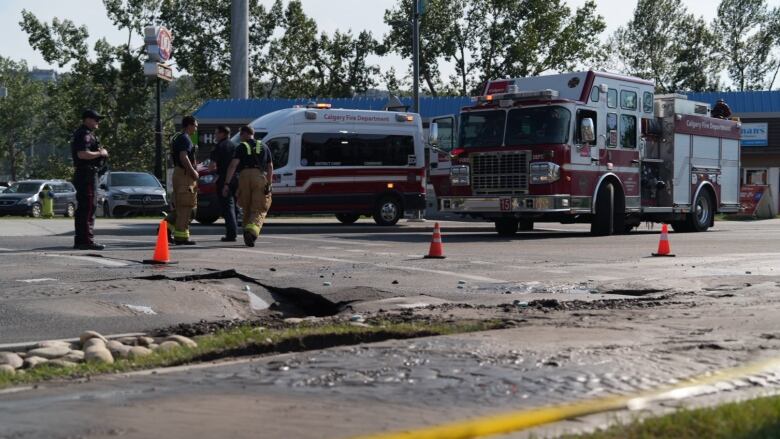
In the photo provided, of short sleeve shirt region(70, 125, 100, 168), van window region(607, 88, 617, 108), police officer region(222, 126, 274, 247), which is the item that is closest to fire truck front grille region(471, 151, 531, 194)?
van window region(607, 88, 617, 108)

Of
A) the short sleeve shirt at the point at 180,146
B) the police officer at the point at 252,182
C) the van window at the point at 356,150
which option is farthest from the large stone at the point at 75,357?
the van window at the point at 356,150

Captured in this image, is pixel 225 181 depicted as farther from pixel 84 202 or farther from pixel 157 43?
pixel 157 43

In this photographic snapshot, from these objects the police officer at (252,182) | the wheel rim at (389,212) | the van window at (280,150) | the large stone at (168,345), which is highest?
the van window at (280,150)

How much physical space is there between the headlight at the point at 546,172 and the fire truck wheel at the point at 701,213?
5.57 meters

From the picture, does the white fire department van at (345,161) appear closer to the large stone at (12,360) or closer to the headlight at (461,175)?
the headlight at (461,175)

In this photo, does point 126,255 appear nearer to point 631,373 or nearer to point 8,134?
point 631,373

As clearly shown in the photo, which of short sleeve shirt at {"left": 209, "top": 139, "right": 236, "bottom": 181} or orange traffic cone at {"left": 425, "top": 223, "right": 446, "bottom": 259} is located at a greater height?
short sleeve shirt at {"left": 209, "top": 139, "right": 236, "bottom": 181}

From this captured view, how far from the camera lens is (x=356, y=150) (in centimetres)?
2525

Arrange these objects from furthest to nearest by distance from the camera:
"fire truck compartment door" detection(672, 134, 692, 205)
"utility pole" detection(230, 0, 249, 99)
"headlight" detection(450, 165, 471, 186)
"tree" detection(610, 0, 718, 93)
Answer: "tree" detection(610, 0, 718, 93)
"utility pole" detection(230, 0, 249, 99)
"fire truck compartment door" detection(672, 134, 692, 205)
"headlight" detection(450, 165, 471, 186)

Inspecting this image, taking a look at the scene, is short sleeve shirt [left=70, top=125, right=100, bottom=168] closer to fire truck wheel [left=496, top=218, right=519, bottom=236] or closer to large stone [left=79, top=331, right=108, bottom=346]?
large stone [left=79, top=331, right=108, bottom=346]

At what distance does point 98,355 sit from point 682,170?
19.0 meters

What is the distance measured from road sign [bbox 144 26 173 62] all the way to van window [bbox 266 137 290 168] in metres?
22.1

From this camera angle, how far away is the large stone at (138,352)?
22.1ft

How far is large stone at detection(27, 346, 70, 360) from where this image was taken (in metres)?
6.73
